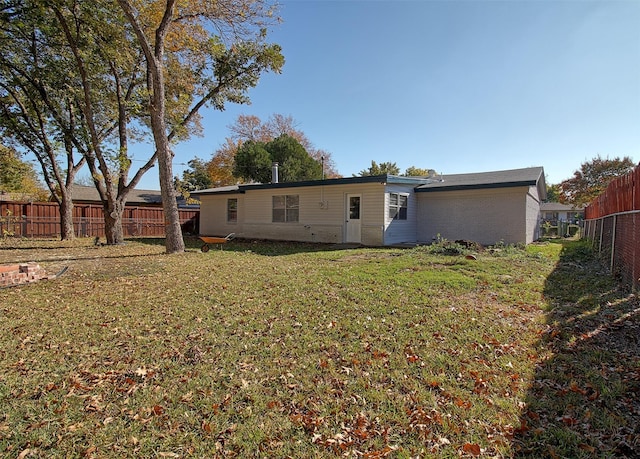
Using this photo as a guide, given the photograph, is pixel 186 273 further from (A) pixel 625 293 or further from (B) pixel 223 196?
(B) pixel 223 196

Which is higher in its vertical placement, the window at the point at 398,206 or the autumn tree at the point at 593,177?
the autumn tree at the point at 593,177

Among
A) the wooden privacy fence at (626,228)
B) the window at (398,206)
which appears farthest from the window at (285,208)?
the wooden privacy fence at (626,228)

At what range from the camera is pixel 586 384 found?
10.1 ft

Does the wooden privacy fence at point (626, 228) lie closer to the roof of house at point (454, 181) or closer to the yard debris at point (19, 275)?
the roof of house at point (454, 181)

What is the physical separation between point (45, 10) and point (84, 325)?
40.3 ft

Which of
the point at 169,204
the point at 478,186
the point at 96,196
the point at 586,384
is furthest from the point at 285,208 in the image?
the point at 96,196

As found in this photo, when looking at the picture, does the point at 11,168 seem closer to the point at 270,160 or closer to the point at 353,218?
the point at 353,218

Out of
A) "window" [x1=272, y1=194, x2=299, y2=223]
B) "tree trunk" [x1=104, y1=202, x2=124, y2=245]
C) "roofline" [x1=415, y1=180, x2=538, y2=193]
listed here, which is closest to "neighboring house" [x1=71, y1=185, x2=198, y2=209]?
"window" [x1=272, y1=194, x2=299, y2=223]

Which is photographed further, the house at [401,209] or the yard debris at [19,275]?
the house at [401,209]

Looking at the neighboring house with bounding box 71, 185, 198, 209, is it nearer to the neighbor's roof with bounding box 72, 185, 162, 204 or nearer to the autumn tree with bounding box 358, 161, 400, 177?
the neighbor's roof with bounding box 72, 185, 162, 204

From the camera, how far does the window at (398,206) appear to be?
14.0 m

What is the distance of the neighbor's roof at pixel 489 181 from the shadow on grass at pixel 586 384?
824 centimetres

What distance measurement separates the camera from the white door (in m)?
14.3

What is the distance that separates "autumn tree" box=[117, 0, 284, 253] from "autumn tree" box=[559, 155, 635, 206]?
30.4m
